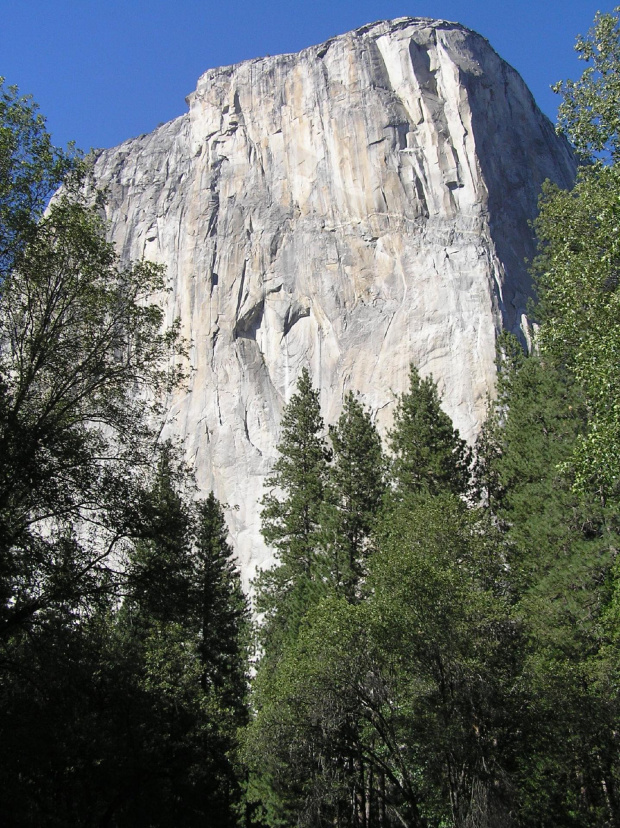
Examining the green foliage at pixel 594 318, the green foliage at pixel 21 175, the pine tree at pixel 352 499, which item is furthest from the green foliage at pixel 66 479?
the pine tree at pixel 352 499

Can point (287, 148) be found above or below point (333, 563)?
above

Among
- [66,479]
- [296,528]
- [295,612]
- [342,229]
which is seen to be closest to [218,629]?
[295,612]

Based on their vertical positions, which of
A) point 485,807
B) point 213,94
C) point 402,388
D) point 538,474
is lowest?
point 485,807

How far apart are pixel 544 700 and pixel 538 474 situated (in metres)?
9.01

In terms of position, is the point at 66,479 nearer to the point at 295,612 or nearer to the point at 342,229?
the point at 295,612

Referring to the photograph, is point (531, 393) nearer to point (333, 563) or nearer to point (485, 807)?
point (333, 563)

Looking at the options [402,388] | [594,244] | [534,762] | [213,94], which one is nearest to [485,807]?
[534,762]

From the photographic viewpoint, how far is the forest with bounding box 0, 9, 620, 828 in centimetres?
1040

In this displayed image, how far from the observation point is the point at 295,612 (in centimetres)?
2261

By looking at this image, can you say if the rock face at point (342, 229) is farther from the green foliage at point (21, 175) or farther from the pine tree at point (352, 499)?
the green foliage at point (21, 175)

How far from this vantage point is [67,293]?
11406 millimetres

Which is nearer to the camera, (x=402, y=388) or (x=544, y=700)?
(x=544, y=700)

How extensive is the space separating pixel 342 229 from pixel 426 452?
3369 centimetres

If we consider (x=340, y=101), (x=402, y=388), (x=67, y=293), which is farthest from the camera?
(x=340, y=101)
